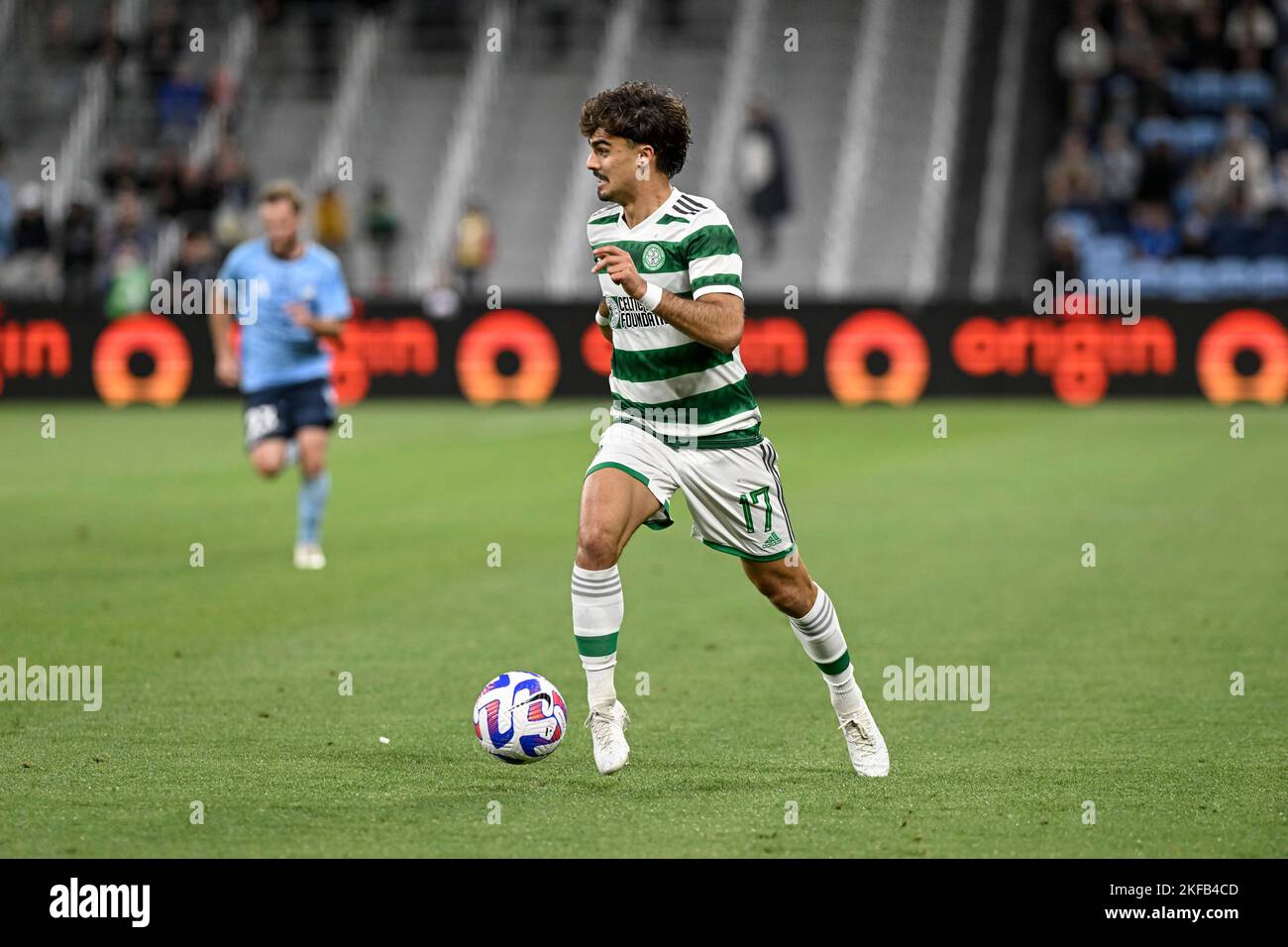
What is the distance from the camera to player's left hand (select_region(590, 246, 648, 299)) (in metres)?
6.75

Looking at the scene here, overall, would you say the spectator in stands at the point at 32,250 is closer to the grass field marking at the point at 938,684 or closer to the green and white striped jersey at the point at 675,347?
the grass field marking at the point at 938,684

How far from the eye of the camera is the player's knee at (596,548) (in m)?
7.09

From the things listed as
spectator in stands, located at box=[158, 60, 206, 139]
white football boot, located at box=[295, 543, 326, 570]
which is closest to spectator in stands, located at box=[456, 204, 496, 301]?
spectator in stands, located at box=[158, 60, 206, 139]

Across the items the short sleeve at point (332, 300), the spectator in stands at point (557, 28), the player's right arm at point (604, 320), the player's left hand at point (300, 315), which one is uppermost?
the spectator in stands at point (557, 28)

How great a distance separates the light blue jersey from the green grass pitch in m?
1.22

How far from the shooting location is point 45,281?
3039 cm

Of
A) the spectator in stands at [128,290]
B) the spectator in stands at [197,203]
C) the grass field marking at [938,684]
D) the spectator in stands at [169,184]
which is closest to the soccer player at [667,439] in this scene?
the grass field marking at [938,684]

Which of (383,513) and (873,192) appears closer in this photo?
(383,513)

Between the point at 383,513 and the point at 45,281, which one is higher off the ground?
A: the point at 45,281

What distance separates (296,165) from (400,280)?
2.95 meters

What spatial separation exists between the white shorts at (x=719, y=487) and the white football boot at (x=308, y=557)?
6023 millimetres

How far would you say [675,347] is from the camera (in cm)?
721

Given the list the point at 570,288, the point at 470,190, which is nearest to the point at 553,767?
the point at 570,288

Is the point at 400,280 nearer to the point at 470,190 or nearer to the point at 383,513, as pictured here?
the point at 470,190
